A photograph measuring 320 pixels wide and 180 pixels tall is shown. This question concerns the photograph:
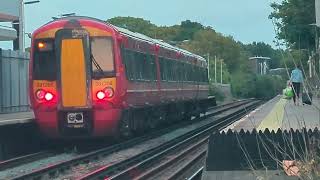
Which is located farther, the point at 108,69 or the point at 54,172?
the point at 108,69

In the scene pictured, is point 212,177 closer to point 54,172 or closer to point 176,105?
point 54,172

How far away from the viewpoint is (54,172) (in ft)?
44.7

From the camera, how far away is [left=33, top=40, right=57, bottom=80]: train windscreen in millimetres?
17625

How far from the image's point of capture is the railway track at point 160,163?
1342 centimetres

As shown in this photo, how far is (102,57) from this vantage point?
17547 millimetres

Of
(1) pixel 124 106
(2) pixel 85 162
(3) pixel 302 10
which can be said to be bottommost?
(2) pixel 85 162

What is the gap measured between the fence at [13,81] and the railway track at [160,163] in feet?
20.0

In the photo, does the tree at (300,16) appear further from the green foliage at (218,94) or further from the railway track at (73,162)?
the green foliage at (218,94)

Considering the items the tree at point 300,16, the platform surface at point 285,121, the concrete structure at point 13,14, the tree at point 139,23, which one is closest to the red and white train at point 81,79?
the platform surface at point 285,121

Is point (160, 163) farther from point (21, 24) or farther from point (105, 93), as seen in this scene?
point (21, 24)

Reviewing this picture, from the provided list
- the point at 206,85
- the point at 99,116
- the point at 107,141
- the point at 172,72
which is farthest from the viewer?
the point at 206,85

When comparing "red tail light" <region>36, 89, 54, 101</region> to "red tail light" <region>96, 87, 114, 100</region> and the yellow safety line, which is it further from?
the yellow safety line

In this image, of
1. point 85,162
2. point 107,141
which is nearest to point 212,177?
point 85,162

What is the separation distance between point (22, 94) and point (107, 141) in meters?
6.28
